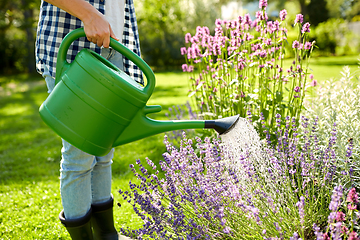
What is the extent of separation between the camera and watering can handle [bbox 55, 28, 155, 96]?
123 cm

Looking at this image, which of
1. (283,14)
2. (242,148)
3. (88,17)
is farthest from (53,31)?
(283,14)

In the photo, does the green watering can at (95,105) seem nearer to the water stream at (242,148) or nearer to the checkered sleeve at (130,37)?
the water stream at (242,148)

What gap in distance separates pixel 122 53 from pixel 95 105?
0.84 feet

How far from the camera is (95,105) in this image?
3.86 ft

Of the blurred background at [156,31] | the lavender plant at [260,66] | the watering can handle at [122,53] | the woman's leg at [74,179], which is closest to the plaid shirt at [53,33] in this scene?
the watering can handle at [122,53]

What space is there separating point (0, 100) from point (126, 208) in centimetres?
698

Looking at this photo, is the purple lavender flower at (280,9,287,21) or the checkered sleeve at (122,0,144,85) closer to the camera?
the checkered sleeve at (122,0,144,85)

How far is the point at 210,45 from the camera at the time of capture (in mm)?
2531

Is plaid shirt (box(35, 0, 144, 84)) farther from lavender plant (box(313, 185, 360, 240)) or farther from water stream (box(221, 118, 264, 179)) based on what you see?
lavender plant (box(313, 185, 360, 240))

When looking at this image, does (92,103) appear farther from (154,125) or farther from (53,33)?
(53,33)

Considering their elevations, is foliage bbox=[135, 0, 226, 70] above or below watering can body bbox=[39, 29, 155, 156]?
below

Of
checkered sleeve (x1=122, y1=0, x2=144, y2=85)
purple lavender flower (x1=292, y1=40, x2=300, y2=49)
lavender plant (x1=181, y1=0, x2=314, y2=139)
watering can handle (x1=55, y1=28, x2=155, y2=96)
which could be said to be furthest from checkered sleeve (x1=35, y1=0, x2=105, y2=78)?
purple lavender flower (x1=292, y1=40, x2=300, y2=49)

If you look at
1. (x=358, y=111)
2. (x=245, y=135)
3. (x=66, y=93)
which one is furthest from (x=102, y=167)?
(x=358, y=111)

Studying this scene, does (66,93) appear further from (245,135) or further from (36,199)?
(36,199)
